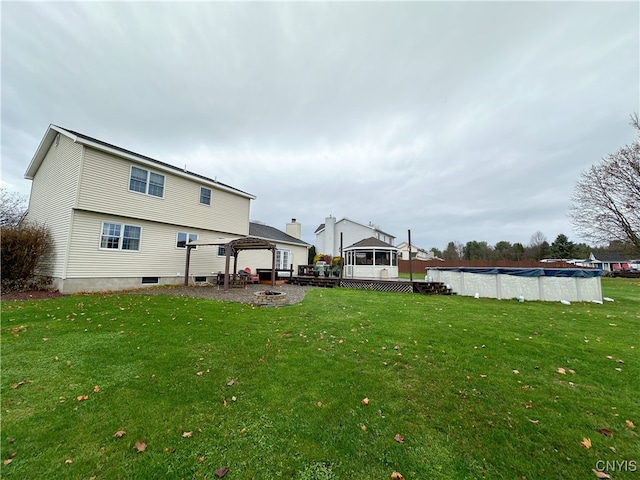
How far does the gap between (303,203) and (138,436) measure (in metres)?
29.6

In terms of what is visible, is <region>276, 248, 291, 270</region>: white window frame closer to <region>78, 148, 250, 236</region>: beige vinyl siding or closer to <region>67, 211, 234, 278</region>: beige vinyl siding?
<region>78, 148, 250, 236</region>: beige vinyl siding

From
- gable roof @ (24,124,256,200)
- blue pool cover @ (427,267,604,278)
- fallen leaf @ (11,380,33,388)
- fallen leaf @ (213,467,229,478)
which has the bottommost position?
fallen leaf @ (213,467,229,478)

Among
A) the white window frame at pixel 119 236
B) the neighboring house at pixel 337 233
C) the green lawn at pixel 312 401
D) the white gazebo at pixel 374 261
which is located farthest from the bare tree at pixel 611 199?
the white window frame at pixel 119 236

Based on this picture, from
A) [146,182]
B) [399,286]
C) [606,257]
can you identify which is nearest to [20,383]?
A: [146,182]

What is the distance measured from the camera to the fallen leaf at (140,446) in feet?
7.27

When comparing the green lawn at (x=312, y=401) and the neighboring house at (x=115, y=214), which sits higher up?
the neighboring house at (x=115, y=214)

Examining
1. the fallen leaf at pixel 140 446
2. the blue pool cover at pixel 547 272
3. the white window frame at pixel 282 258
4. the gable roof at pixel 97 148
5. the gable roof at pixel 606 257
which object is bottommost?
the fallen leaf at pixel 140 446

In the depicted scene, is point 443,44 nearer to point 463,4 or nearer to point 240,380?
point 463,4

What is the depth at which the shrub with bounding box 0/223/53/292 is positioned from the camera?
9916mm

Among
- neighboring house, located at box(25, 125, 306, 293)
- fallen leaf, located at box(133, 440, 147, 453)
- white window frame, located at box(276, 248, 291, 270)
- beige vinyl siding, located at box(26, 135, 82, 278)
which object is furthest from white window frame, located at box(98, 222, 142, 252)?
fallen leaf, located at box(133, 440, 147, 453)

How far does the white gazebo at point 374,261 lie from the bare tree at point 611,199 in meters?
13.6

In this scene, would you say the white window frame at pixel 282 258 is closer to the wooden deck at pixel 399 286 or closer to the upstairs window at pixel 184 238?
the wooden deck at pixel 399 286

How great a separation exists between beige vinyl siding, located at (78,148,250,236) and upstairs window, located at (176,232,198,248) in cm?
50

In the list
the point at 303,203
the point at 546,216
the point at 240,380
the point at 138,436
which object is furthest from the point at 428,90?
the point at 546,216
